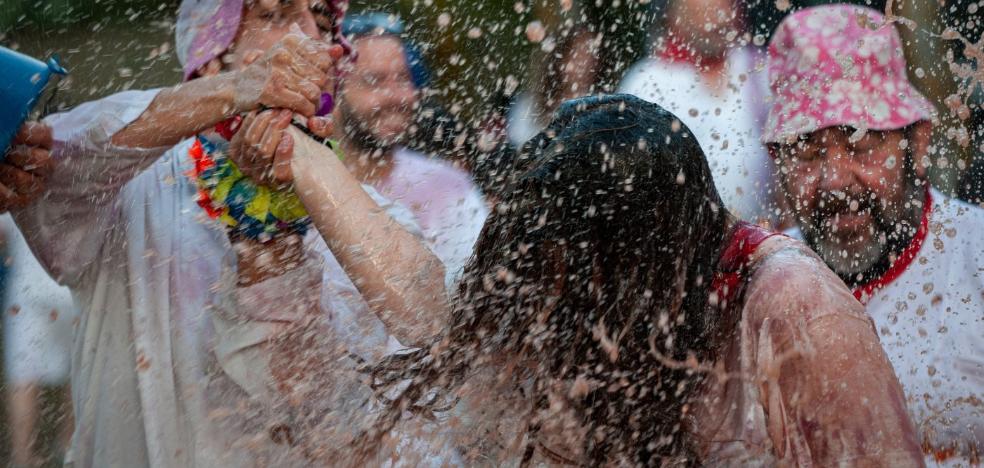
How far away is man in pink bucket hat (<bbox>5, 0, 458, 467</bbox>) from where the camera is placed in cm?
269

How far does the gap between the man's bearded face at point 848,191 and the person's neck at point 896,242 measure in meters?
0.01

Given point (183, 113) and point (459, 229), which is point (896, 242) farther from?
point (183, 113)

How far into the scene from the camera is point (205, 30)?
2.93 meters

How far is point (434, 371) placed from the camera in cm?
255

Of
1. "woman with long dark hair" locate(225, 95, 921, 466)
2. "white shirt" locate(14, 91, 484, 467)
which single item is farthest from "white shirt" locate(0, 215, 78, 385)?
"woman with long dark hair" locate(225, 95, 921, 466)

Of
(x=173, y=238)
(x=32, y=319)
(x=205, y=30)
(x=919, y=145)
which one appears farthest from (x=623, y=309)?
(x=32, y=319)

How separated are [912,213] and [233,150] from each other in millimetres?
2375

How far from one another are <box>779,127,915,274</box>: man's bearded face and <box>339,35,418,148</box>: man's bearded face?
139 centimetres

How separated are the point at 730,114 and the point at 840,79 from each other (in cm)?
46

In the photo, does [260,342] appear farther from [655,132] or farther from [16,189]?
[655,132]

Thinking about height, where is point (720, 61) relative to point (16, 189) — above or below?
below

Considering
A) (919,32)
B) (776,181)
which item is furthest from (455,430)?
(919,32)

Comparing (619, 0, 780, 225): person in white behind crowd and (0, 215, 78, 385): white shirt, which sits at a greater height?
(619, 0, 780, 225): person in white behind crowd

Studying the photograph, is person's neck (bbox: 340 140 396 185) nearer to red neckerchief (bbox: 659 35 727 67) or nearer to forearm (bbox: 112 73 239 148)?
forearm (bbox: 112 73 239 148)
